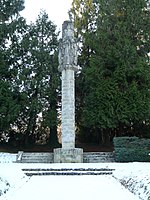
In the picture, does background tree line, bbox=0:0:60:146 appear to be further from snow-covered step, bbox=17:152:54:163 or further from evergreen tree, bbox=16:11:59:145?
snow-covered step, bbox=17:152:54:163

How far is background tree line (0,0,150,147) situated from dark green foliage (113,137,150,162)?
454cm

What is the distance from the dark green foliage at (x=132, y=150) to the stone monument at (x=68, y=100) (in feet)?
7.30

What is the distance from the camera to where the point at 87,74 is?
2562cm

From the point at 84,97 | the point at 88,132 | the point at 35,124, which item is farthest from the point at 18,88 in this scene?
the point at 88,132

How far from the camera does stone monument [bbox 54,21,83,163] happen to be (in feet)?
61.8

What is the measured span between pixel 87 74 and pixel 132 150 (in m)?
8.21

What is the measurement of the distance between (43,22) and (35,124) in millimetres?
8480

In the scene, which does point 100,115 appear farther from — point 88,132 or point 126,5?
point 126,5
